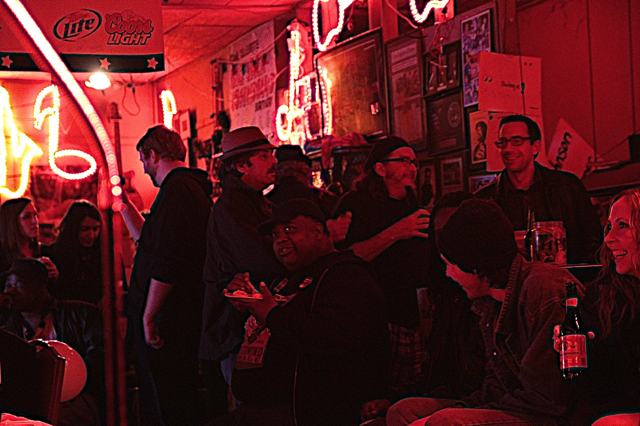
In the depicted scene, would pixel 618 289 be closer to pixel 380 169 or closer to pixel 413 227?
pixel 413 227

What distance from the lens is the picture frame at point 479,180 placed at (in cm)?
653

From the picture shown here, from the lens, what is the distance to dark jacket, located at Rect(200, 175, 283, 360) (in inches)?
185

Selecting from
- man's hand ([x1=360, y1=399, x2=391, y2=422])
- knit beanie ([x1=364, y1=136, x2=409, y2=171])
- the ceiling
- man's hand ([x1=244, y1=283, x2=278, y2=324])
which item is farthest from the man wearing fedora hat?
the ceiling

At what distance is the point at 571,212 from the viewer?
187 inches

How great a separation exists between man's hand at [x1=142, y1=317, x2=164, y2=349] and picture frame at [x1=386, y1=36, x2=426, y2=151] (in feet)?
9.46

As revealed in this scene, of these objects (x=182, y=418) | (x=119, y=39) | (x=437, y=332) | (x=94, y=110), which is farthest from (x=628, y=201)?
(x=119, y=39)

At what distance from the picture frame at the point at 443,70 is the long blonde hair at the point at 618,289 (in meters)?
3.49

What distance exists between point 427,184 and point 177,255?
2584 millimetres

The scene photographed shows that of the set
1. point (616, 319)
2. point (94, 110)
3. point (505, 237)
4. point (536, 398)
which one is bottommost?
point (536, 398)

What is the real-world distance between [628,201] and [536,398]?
0.76 meters

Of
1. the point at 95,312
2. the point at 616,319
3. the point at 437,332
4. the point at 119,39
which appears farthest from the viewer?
the point at 119,39

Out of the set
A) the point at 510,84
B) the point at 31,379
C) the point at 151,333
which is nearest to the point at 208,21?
the point at 510,84

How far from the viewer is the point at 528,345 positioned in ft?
10.8

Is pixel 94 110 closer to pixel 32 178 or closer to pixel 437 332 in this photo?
pixel 437 332
